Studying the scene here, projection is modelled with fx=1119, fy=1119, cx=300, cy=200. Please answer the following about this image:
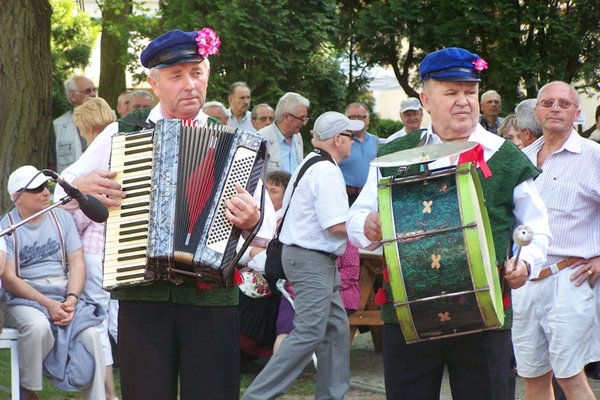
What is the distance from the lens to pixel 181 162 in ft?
14.3

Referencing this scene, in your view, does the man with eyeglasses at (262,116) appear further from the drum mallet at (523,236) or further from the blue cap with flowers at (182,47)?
the drum mallet at (523,236)

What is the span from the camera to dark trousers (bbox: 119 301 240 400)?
4.50 m

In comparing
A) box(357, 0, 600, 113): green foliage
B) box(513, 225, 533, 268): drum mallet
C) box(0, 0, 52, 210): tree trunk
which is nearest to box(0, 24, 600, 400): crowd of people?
box(513, 225, 533, 268): drum mallet

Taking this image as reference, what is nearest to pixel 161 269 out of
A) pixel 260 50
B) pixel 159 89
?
pixel 159 89

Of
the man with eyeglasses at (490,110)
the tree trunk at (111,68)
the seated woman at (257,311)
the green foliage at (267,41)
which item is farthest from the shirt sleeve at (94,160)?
the tree trunk at (111,68)

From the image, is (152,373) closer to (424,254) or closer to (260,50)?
(424,254)

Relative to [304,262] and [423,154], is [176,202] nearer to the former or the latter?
[423,154]

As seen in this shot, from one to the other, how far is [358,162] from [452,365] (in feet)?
Result: 20.9

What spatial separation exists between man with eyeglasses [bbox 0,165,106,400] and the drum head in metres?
3.46

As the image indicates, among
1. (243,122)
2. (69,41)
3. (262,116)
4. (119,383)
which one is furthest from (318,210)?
(69,41)

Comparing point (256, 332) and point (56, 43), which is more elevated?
point (56, 43)

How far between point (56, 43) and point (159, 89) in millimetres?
18848

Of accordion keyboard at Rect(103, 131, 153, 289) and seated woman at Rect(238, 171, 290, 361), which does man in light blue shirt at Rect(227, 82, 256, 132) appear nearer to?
seated woman at Rect(238, 171, 290, 361)

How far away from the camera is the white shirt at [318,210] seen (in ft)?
24.4
